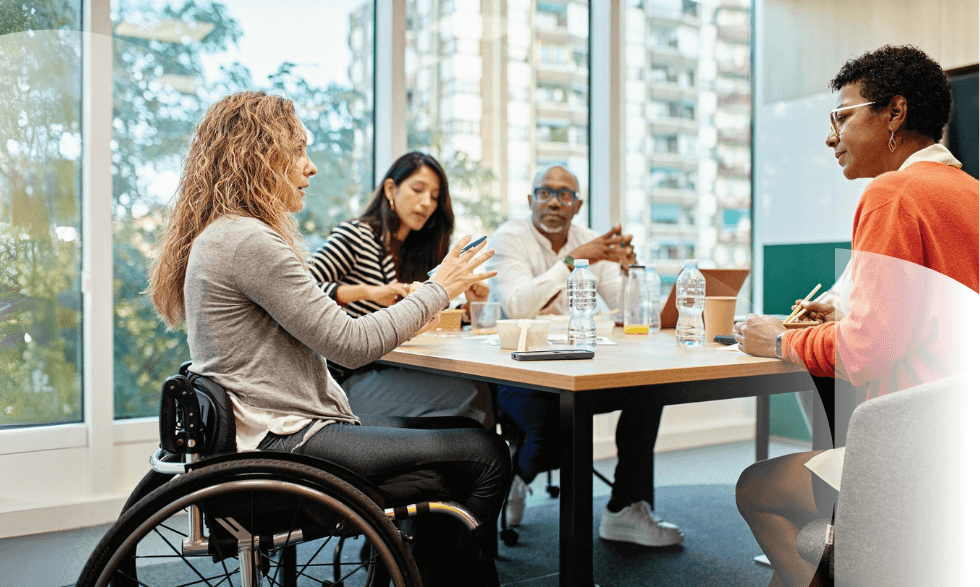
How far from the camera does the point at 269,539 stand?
1.26m

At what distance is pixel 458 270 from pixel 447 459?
0.41 m

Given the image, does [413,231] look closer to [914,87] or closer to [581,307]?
[581,307]

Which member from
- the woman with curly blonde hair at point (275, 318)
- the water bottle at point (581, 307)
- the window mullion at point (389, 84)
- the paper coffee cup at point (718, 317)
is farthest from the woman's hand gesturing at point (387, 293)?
the window mullion at point (389, 84)

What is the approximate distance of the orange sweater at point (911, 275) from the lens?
1223 mm

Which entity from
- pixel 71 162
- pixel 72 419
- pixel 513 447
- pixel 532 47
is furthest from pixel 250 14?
pixel 513 447

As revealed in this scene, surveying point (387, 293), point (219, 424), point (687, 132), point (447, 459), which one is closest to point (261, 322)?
point (219, 424)

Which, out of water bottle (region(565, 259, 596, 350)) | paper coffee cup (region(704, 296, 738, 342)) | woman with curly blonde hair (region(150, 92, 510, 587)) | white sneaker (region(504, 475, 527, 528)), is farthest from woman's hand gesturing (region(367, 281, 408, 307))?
white sneaker (region(504, 475, 527, 528))

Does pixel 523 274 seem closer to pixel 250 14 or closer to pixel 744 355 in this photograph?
pixel 744 355

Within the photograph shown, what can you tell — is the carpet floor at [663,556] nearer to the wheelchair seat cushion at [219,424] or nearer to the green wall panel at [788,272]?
the wheelchair seat cushion at [219,424]

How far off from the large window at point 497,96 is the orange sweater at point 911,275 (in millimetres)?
2605

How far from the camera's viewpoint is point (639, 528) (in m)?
2.61

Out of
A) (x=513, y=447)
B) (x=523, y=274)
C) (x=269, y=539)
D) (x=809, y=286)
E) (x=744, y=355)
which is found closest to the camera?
(x=269, y=539)

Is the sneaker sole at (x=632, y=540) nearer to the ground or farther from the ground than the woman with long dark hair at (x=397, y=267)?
nearer to the ground

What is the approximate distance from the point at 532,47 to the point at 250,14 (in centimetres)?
147
